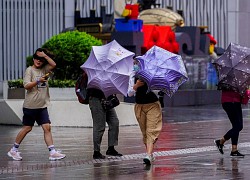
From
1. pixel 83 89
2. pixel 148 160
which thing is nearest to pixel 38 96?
pixel 83 89

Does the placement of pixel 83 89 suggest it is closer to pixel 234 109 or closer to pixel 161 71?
pixel 161 71

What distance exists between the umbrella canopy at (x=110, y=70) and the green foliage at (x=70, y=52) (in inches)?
363

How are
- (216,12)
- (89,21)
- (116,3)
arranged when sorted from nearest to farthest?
(116,3) < (89,21) < (216,12)

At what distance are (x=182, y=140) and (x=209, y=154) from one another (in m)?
2.76

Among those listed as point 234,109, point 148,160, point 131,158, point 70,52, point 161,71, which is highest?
point 161,71

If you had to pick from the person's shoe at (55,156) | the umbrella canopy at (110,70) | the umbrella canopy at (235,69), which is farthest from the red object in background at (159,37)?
the person's shoe at (55,156)

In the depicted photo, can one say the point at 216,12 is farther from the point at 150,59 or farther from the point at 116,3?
the point at 150,59

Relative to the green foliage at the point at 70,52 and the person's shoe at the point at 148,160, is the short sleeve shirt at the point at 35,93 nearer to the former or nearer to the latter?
the person's shoe at the point at 148,160

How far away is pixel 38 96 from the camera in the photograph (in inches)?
568

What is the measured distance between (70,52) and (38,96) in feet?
30.9

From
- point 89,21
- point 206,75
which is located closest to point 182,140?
point 206,75

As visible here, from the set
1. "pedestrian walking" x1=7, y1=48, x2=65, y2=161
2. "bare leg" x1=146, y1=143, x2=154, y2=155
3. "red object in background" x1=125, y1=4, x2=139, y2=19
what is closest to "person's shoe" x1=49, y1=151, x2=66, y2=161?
"pedestrian walking" x1=7, y1=48, x2=65, y2=161

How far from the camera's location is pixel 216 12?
44.4 meters

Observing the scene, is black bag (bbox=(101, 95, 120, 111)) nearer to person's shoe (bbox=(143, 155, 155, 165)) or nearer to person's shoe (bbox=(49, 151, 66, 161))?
person's shoe (bbox=(49, 151, 66, 161))
